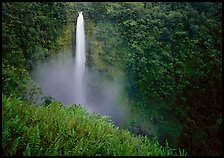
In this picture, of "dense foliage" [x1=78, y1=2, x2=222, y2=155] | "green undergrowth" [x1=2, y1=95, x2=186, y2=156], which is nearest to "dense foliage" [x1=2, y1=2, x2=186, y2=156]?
"green undergrowth" [x1=2, y1=95, x2=186, y2=156]

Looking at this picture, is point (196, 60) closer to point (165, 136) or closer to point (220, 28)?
point (220, 28)

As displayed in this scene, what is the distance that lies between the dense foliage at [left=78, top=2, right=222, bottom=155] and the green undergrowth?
195 inches

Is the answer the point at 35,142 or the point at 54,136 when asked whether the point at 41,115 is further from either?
the point at 35,142

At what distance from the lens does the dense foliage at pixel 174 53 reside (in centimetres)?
1034

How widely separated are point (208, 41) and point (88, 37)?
187 inches

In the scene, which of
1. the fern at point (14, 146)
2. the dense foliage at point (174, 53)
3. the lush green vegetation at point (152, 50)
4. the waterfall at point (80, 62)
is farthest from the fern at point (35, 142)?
the dense foliage at point (174, 53)

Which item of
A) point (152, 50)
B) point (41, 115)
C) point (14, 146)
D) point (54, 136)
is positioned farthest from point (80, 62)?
point (14, 146)

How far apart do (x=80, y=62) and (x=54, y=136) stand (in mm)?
6454

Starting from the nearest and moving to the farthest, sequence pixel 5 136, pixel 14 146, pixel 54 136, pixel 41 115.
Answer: pixel 14 146 < pixel 5 136 < pixel 54 136 < pixel 41 115

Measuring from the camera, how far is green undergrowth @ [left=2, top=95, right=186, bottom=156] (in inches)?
164

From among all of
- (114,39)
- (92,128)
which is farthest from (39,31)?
(92,128)

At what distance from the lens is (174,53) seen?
10.9m

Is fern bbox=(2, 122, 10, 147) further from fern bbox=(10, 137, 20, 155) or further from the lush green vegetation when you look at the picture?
the lush green vegetation

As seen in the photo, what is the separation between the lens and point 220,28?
34.7 feet
